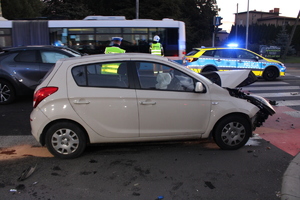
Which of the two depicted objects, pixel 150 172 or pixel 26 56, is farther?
pixel 26 56

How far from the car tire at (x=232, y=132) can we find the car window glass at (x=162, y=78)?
82 centimetres

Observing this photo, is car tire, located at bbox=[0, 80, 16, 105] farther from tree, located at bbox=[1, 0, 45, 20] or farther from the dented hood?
tree, located at bbox=[1, 0, 45, 20]

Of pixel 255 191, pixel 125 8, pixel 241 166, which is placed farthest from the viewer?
pixel 125 8

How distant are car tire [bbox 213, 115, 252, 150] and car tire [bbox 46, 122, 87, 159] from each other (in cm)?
222

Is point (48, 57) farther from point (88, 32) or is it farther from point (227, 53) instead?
point (227, 53)

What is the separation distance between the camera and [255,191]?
3.50 m

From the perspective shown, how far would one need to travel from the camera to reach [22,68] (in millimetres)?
7883

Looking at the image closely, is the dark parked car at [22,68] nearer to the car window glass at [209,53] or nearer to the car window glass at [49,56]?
the car window glass at [49,56]

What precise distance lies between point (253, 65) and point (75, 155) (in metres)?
11.0

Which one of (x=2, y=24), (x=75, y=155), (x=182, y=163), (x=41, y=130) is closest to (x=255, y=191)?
(x=182, y=163)

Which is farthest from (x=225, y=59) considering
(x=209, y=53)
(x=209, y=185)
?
(x=209, y=185)

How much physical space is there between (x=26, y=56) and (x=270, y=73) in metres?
10.9

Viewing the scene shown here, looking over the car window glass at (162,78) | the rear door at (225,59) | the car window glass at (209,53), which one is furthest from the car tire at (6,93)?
the rear door at (225,59)

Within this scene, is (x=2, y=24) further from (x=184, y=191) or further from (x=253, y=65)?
(x=184, y=191)
